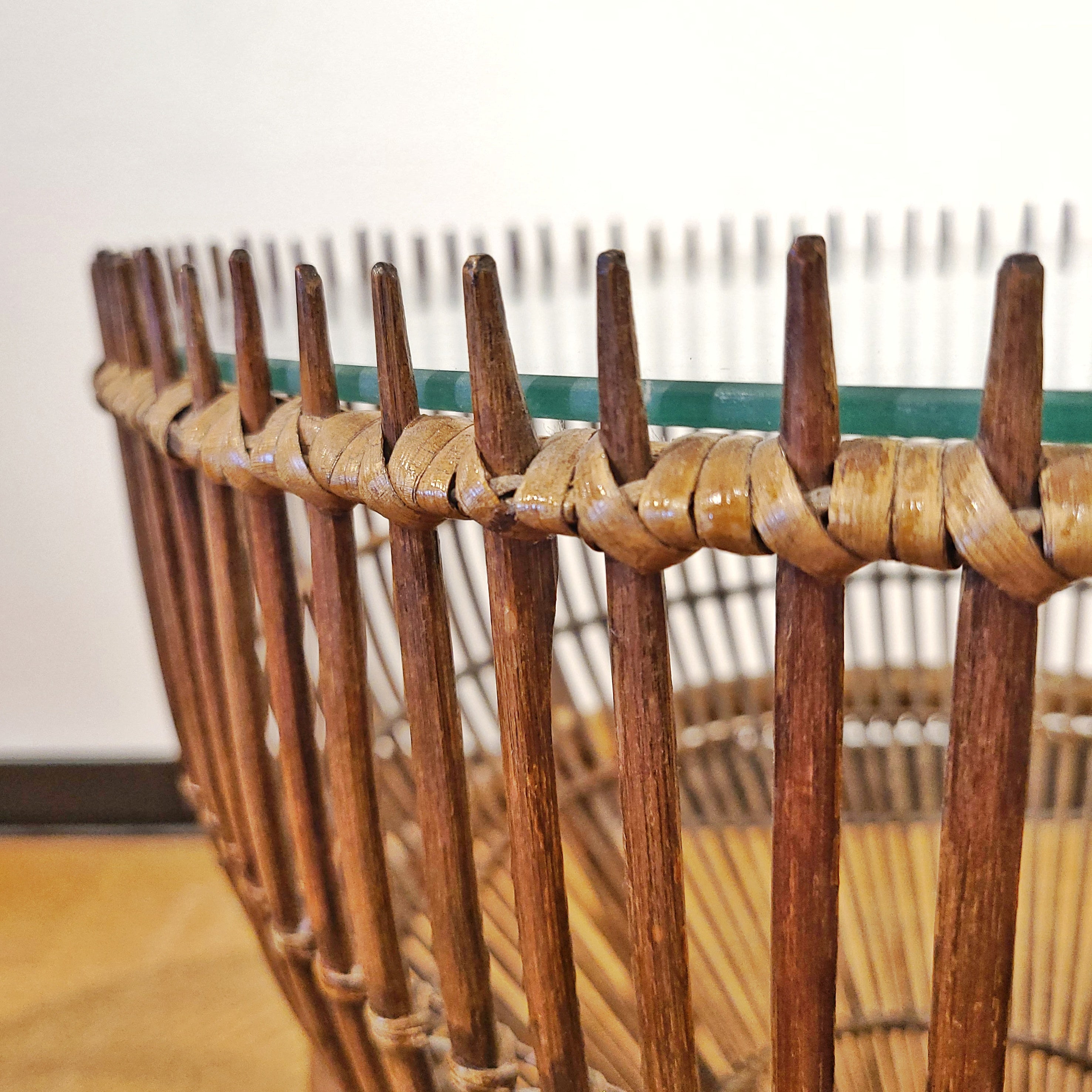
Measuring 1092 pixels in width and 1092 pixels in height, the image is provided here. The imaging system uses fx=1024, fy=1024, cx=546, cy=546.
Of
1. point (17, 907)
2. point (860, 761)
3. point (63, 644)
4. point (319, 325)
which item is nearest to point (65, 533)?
point (63, 644)

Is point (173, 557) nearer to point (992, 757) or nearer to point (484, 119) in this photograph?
point (992, 757)

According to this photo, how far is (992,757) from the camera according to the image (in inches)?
9.7

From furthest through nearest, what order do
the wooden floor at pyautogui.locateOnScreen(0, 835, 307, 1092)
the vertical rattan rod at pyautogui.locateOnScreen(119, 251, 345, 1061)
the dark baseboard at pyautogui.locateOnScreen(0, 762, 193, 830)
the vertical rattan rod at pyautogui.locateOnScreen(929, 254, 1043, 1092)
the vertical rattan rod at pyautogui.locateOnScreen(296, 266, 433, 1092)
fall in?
the dark baseboard at pyautogui.locateOnScreen(0, 762, 193, 830) < the wooden floor at pyautogui.locateOnScreen(0, 835, 307, 1092) < the vertical rattan rod at pyautogui.locateOnScreen(119, 251, 345, 1061) < the vertical rattan rod at pyautogui.locateOnScreen(296, 266, 433, 1092) < the vertical rattan rod at pyautogui.locateOnScreen(929, 254, 1043, 1092)

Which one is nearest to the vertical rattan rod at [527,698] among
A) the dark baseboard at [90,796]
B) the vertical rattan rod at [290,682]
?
the vertical rattan rod at [290,682]

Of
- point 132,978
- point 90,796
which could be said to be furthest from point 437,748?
point 90,796

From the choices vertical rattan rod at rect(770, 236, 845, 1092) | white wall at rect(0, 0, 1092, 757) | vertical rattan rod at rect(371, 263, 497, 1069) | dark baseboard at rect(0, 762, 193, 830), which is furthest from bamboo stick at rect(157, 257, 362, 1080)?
dark baseboard at rect(0, 762, 193, 830)

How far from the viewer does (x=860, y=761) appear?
3.03 feet

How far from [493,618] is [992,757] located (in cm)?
14

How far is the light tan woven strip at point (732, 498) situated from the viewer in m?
0.22

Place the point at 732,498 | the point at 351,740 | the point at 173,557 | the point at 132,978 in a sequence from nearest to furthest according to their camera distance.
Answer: the point at 732,498, the point at 351,740, the point at 173,557, the point at 132,978

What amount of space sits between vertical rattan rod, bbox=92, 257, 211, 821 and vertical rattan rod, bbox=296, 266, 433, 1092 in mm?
151

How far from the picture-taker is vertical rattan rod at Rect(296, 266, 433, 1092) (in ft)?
1.11

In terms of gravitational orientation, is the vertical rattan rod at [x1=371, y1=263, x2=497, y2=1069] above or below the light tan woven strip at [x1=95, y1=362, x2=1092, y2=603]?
below

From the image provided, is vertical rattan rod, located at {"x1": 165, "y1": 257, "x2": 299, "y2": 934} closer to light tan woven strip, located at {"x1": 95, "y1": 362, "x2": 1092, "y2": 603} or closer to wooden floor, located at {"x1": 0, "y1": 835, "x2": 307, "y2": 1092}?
light tan woven strip, located at {"x1": 95, "y1": 362, "x2": 1092, "y2": 603}
